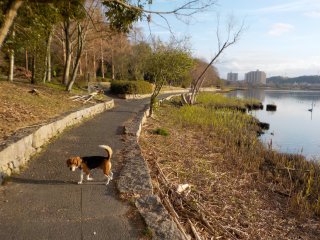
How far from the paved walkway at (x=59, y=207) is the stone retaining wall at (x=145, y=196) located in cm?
17

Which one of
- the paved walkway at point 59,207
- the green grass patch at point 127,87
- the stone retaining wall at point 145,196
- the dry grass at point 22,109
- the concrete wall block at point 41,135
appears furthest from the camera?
the green grass patch at point 127,87

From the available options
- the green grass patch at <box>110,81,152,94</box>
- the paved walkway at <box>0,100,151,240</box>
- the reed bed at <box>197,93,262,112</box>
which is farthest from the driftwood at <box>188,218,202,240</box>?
the reed bed at <box>197,93,262,112</box>

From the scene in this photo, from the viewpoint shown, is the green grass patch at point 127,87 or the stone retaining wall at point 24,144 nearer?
the stone retaining wall at point 24,144

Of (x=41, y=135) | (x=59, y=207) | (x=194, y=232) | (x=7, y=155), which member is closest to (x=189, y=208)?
(x=194, y=232)

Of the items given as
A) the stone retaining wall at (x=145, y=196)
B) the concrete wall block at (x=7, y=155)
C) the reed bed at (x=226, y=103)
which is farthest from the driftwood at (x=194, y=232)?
the reed bed at (x=226, y=103)

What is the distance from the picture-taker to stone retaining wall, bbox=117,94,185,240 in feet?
14.0

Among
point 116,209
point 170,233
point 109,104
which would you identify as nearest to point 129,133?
point 116,209

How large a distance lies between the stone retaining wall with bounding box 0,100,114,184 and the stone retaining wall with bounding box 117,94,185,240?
1.99 metres

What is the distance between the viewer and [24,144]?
672cm

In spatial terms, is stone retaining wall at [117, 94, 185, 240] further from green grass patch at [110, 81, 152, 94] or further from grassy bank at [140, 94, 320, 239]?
green grass patch at [110, 81, 152, 94]

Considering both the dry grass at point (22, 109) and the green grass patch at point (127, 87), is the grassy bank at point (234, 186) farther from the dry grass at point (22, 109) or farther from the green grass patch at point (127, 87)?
the green grass patch at point (127, 87)

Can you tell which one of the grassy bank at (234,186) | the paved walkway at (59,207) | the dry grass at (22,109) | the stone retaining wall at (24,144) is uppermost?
the dry grass at (22,109)

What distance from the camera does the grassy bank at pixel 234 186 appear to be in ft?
19.4

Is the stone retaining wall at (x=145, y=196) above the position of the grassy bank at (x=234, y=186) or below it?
above
